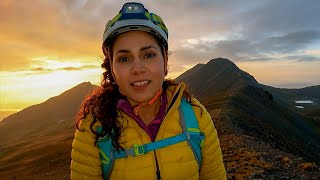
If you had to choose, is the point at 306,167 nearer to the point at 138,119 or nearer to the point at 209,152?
the point at 209,152

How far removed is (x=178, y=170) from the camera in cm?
453

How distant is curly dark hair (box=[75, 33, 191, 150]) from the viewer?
4.48 metres

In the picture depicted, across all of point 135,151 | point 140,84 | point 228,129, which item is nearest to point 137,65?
point 140,84

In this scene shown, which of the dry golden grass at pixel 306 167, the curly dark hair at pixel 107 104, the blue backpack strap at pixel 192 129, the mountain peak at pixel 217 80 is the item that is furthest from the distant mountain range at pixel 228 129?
the dry golden grass at pixel 306 167

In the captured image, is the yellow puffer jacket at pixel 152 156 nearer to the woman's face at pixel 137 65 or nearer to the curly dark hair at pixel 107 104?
the curly dark hair at pixel 107 104

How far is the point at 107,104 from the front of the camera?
189 inches

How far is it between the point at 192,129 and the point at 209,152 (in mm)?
469

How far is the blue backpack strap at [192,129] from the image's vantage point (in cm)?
463

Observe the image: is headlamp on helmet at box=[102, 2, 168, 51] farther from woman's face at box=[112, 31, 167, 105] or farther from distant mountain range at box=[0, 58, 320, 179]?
distant mountain range at box=[0, 58, 320, 179]

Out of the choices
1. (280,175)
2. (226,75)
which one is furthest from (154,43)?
(226,75)

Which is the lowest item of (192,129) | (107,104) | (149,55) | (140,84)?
(192,129)

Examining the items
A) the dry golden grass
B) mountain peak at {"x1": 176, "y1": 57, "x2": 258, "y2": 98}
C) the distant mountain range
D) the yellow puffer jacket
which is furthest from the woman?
mountain peak at {"x1": 176, "y1": 57, "x2": 258, "y2": 98}

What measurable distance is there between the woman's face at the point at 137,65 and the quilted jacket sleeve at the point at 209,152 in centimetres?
81

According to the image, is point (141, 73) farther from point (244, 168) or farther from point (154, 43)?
point (244, 168)
